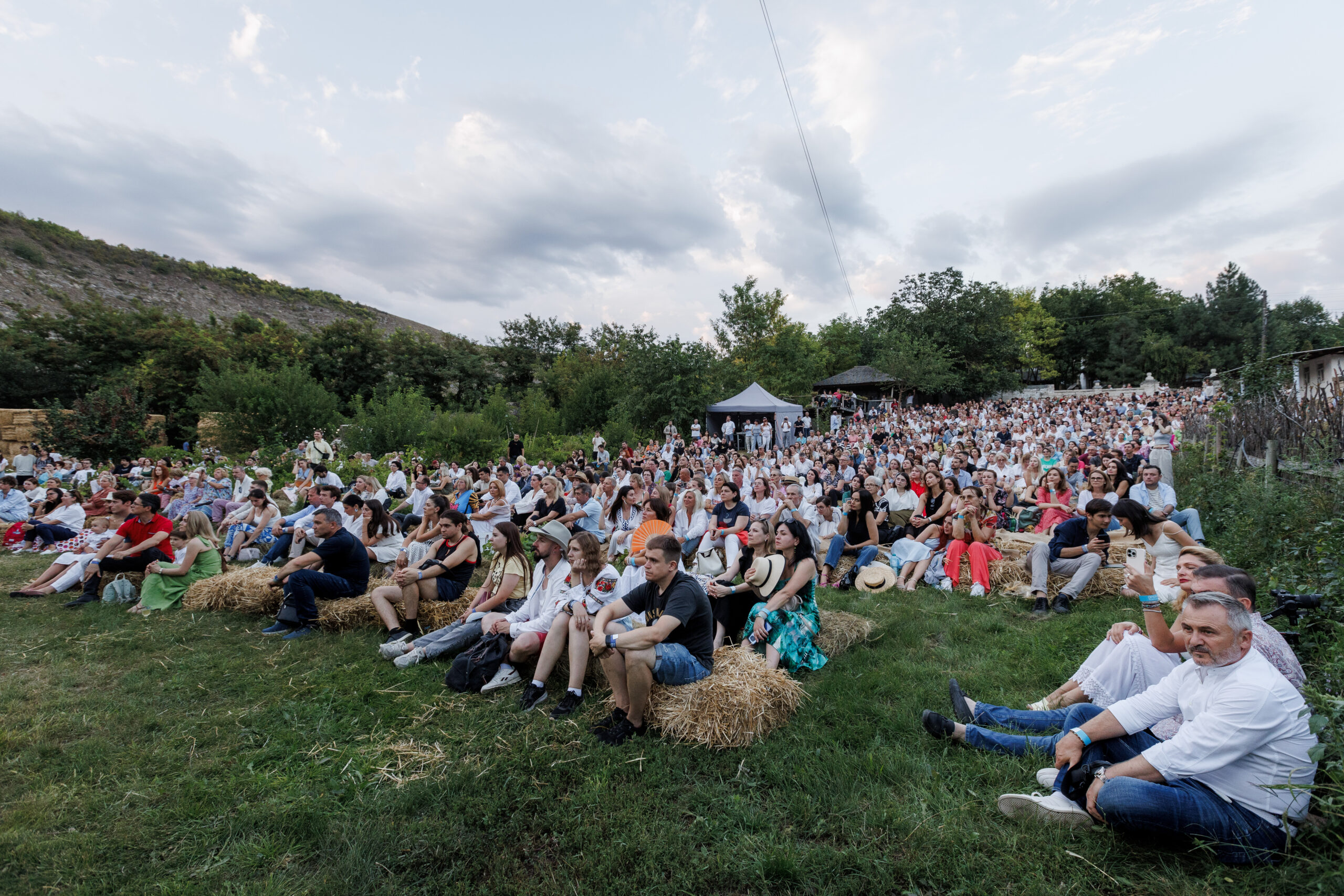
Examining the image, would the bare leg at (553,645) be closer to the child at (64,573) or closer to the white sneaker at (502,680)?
the white sneaker at (502,680)

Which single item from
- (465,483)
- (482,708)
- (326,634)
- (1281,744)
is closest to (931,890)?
(1281,744)

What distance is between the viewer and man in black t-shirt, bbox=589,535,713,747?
3.47 m

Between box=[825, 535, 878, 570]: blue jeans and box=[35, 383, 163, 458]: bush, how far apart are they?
921 inches

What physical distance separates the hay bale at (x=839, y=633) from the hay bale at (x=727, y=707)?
0.87 m

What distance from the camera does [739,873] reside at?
2.38 meters

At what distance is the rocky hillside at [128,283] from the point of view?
42.3 meters

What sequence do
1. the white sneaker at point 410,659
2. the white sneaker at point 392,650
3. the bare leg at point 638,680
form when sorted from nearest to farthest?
the bare leg at point 638,680 < the white sneaker at point 410,659 < the white sneaker at point 392,650

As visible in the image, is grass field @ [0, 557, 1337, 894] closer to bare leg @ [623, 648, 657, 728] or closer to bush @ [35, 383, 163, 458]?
bare leg @ [623, 648, 657, 728]

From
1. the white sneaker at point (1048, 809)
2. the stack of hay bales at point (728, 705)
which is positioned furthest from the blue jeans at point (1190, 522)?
the stack of hay bales at point (728, 705)

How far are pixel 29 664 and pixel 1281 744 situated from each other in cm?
836

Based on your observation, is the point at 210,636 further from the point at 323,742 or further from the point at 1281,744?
the point at 1281,744

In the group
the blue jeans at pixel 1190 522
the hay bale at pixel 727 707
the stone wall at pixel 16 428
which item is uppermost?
the stone wall at pixel 16 428

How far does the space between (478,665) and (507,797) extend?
55.6 inches

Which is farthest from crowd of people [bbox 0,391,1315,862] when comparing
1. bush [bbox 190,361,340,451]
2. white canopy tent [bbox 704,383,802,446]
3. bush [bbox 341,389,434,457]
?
white canopy tent [bbox 704,383,802,446]
